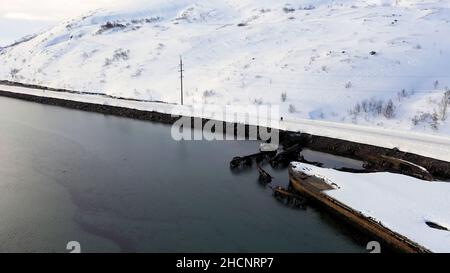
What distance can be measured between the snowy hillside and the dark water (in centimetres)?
1190

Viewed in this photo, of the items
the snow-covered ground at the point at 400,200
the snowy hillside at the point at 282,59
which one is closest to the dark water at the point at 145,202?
the snow-covered ground at the point at 400,200

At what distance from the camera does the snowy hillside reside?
37375 mm

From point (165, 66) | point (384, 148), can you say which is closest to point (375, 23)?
point (165, 66)

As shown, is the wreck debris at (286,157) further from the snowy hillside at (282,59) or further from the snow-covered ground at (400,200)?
the snowy hillside at (282,59)

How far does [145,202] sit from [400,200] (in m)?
12.8

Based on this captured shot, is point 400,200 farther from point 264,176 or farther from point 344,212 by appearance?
point 264,176

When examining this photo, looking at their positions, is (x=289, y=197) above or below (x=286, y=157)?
below

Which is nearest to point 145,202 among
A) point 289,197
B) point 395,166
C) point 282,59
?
point 289,197

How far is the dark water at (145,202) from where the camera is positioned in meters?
18.2

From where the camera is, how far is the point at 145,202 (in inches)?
854

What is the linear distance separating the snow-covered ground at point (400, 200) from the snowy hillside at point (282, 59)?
10.9 meters

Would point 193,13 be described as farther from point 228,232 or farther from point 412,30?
point 228,232

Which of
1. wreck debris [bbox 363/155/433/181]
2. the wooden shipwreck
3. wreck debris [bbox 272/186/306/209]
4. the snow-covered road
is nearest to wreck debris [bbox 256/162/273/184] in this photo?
the wooden shipwreck
